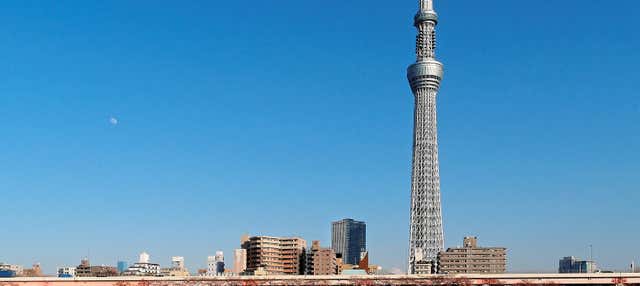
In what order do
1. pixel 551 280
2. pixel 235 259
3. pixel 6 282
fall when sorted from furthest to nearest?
pixel 235 259, pixel 551 280, pixel 6 282

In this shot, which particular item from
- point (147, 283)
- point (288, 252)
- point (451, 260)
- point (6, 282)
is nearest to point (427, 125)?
point (451, 260)

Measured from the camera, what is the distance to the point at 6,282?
109812 millimetres

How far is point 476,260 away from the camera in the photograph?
193625 millimetres

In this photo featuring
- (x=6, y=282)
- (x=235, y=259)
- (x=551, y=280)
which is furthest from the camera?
(x=235, y=259)

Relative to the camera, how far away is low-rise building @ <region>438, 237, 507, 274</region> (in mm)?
192250

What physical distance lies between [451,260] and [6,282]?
11531 centimetres

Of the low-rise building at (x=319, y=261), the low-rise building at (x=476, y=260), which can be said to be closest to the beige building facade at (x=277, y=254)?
the low-rise building at (x=319, y=261)

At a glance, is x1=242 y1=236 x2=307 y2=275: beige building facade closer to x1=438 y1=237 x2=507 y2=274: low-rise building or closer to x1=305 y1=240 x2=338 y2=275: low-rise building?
x1=305 y1=240 x2=338 y2=275: low-rise building

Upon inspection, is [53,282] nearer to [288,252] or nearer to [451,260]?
[288,252]

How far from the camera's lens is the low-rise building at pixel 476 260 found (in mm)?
192250

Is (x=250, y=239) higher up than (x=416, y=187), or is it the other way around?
(x=416, y=187)

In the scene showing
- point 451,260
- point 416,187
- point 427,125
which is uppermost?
point 427,125

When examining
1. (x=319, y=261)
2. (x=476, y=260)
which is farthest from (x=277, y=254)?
(x=476, y=260)

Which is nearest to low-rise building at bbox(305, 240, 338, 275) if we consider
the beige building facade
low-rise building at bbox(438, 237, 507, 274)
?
the beige building facade
